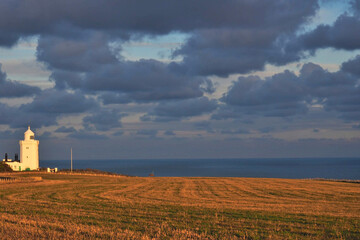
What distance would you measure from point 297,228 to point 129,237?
8.85m

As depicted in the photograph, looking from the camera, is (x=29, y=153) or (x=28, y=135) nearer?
(x=29, y=153)

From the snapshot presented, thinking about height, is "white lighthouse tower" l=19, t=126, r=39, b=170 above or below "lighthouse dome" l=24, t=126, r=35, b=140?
below

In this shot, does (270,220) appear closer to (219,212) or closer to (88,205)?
(219,212)

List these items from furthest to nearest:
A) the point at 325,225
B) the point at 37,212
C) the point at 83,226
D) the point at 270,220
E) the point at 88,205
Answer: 1. the point at 88,205
2. the point at 37,212
3. the point at 270,220
4. the point at 325,225
5. the point at 83,226

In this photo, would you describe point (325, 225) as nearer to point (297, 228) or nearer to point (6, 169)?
point (297, 228)

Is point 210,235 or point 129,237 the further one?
point 210,235

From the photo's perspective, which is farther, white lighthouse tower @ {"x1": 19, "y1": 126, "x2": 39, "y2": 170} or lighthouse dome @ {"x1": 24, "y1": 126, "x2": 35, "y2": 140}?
lighthouse dome @ {"x1": 24, "y1": 126, "x2": 35, "y2": 140}

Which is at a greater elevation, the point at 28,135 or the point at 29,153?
the point at 28,135

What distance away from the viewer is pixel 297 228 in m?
21.7

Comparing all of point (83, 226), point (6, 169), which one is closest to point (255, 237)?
point (83, 226)

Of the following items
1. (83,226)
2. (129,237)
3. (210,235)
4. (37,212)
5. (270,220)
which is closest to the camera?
(129,237)

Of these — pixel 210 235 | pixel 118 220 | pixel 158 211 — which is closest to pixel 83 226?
pixel 118 220

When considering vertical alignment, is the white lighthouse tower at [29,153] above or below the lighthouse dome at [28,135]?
below

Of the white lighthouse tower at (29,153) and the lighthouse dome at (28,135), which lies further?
the lighthouse dome at (28,135)
